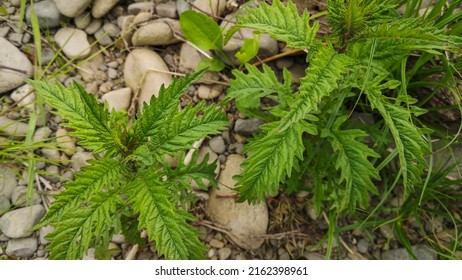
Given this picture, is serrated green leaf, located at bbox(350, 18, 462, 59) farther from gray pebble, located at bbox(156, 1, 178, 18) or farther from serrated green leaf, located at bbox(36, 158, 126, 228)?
gray pebble, located at bbox(156, 1, 178, 18)

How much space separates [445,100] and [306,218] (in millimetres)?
1167

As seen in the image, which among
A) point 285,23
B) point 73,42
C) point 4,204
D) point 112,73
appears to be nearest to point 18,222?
point 4,204

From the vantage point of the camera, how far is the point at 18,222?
2652 mm

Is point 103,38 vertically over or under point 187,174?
over

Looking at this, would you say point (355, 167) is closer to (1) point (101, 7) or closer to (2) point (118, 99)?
(2) point (118, 99)

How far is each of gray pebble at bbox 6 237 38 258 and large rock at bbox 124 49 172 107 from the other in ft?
3.60

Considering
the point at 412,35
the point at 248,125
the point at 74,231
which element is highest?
the point at 412,35

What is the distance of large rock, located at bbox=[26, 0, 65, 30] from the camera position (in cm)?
296

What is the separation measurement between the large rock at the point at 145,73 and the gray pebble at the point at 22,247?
1097mm

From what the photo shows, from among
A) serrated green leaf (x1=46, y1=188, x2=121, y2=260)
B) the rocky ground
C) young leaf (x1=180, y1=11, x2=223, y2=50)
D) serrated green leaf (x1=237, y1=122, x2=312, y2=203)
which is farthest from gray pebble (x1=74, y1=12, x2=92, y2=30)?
serrated green leaf (x1=237, y1=122, x2=312, y2=203)

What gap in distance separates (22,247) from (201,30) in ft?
5.75

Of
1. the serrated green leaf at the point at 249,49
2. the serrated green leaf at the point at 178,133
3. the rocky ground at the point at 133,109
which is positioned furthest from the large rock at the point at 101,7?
the serrated green leaf at the point at 178,133

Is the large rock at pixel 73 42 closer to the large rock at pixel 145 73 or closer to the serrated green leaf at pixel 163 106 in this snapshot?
the large rock at pixel 145 73

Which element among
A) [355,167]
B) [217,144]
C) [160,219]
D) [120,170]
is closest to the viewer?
[160,219]
